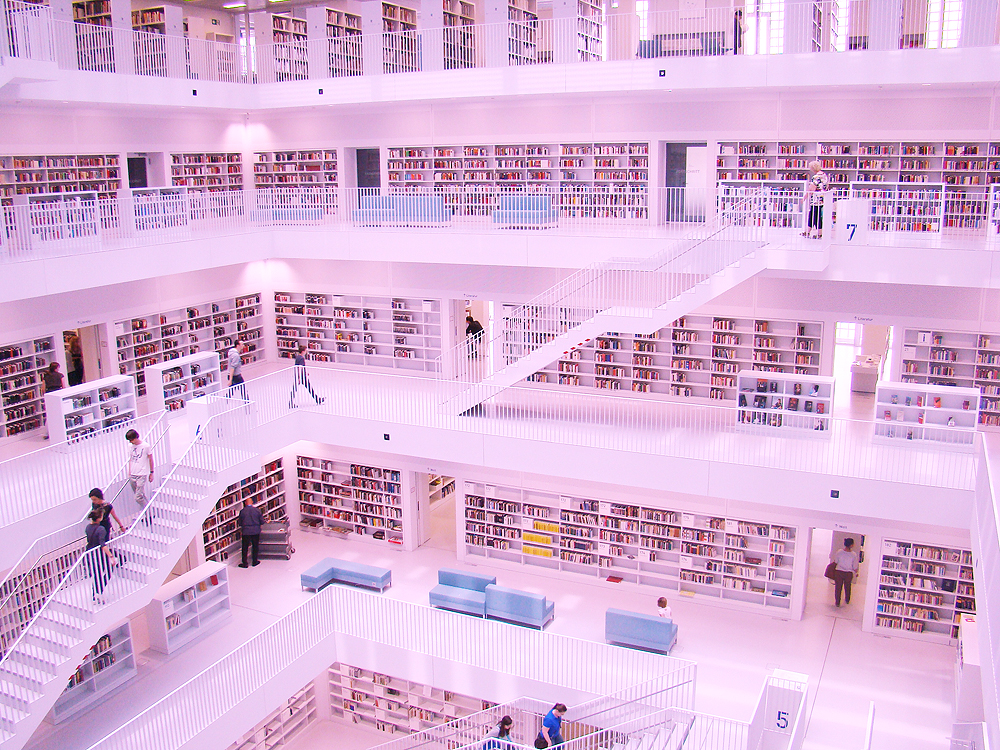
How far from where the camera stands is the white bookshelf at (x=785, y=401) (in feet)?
43.7

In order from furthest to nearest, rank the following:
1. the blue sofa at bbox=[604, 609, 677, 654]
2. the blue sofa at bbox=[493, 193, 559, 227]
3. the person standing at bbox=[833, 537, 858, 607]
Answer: the blue sofa at bbox=[493, 193, 559, 227] < the person standing at bbox=[833, 537, 858, 607] < the blue sofa at bbox=[604, 609, 677, 654]

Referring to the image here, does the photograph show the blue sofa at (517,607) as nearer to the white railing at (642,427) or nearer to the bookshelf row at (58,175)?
the white railing at (642,427)

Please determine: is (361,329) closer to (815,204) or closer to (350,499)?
(350,499)

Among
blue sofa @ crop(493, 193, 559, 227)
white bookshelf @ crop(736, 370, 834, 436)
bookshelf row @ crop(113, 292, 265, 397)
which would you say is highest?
blue sofa @ crop(493, 193, 559, 227)

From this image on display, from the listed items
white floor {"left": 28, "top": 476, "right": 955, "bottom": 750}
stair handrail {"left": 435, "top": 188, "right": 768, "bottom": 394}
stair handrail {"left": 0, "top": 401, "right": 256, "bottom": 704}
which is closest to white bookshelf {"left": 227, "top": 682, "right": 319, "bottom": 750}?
white floor {"left": 28, "top": 476, "right": 955, "bottom": 750}

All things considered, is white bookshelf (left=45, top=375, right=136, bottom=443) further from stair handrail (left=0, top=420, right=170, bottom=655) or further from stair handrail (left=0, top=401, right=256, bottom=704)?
stair handrail (left=0, top=401, right=256, bottom=704)

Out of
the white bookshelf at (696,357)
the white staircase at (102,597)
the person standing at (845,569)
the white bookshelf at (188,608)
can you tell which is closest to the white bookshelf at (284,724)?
the white bookshelf at (188,608)

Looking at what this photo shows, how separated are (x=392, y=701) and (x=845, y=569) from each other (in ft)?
25.2

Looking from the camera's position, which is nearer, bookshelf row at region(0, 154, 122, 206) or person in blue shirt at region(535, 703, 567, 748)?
person in blue shirt at region(535, 703, 567, 748)

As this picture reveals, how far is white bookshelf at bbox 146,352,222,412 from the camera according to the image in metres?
14.8

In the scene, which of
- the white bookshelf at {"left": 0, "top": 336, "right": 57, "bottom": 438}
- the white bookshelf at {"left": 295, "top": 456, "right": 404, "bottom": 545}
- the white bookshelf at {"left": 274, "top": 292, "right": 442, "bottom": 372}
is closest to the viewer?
the white bookshelf at {"left": 0, "top": 336, "right": 57, "bottom": 438}

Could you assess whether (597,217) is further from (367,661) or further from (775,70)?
(367,661)

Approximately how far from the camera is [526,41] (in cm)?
1906

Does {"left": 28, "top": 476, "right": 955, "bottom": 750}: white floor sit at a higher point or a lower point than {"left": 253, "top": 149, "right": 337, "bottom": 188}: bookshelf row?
lower
